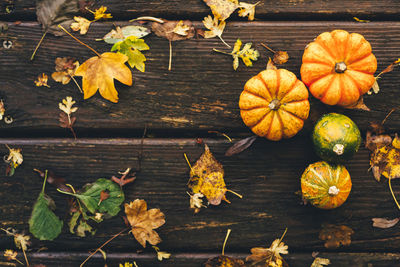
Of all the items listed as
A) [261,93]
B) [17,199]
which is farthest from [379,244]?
[17,199]

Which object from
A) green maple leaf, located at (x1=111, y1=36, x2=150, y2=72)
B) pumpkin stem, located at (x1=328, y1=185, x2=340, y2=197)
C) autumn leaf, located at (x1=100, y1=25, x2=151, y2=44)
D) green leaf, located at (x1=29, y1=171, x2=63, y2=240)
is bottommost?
green leaf, located at (x1=29, y1=171, x2=63, y2=240)

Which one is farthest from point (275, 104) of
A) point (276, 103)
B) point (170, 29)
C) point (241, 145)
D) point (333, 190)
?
point (170, 29)

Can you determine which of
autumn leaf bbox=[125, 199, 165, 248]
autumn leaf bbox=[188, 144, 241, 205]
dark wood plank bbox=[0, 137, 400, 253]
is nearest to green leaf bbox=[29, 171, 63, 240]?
dark wood plank bbox=[0, 137, 400, 253]

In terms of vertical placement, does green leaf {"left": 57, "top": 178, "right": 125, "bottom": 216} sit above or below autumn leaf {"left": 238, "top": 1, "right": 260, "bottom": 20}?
below

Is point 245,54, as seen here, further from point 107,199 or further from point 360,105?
point 107,199

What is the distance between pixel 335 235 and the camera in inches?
45.3

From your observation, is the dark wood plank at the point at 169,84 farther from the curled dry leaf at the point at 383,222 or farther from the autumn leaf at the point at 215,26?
the curled dry leaf at the point at 383,222

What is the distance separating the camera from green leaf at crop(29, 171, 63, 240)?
3.82ft

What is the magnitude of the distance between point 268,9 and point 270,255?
0.87 metres

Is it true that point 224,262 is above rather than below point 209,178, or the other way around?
below

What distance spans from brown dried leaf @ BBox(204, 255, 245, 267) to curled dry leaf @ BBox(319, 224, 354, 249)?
0.31 metres

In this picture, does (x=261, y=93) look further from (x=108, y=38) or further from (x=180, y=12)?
(x=108, y=38)

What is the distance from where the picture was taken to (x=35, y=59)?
114 centimetres

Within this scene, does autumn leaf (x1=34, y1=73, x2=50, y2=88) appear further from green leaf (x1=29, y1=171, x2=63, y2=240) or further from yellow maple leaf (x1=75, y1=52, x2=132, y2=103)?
green leaf (x1=29, y1=171, x2=63, y2=240)
